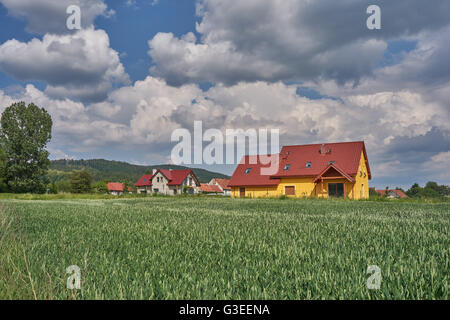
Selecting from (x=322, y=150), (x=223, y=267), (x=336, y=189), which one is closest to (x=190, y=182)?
(x=322, y=150)

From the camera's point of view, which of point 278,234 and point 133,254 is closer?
point 133,254

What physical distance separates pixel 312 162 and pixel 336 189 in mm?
4409

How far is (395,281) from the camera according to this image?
10.6 feet

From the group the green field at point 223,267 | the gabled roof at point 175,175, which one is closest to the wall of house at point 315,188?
the green field at point 223,267

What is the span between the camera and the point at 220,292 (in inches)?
113

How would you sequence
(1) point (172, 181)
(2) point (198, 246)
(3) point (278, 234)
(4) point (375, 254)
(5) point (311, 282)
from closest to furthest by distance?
(5) point (311, 282) → (4) point (375, 254) → (2) point (198, 246) → (3) point (278, 234) → (1) point (172, 181)

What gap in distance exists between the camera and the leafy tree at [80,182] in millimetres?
80000

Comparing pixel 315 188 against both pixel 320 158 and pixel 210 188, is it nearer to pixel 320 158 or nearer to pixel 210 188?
pixel 320 158

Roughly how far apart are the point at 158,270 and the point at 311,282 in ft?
5.66

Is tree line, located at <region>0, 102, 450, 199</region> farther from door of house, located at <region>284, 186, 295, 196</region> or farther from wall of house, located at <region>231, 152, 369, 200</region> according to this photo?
door of house, located at <region>284, 186, 295, 196</region>

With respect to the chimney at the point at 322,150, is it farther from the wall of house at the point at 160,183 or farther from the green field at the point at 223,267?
the wall of house at the point at 160,183
